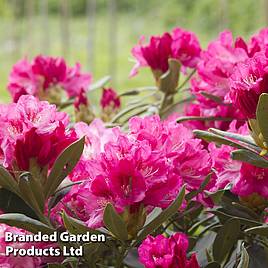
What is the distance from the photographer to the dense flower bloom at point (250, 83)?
581 mm

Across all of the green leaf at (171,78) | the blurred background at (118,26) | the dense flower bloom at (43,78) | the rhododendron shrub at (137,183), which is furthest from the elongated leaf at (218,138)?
the blurred background at (118,26)

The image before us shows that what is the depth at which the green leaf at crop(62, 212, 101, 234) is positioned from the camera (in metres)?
0.56

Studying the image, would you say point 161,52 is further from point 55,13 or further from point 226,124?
point 55,13

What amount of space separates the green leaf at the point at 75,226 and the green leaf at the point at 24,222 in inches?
1.0

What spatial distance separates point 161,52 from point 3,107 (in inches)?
15.1

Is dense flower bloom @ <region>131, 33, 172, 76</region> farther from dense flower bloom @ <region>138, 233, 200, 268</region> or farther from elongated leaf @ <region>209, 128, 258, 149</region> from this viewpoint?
dense flower bloom @ <region>138, 233, 200, 268</region>

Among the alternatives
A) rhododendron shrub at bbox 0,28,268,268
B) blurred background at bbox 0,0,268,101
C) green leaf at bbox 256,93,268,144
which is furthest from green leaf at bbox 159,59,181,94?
blurred background at bbox 0,0,268,101

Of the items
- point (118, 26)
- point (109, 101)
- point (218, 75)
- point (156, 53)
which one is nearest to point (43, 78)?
point (109, 101)

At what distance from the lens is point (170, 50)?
0.96m

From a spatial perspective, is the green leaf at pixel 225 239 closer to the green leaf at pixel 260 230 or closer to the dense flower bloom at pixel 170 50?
the green leaf at pixel 260 230

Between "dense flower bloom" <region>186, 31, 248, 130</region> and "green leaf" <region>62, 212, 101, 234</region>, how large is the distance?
0.27m

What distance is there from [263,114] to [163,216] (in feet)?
0.38

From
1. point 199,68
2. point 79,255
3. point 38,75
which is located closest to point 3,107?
point 79,255

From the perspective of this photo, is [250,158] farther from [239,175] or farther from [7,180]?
[7,180]
